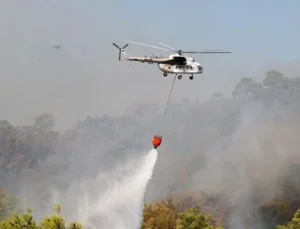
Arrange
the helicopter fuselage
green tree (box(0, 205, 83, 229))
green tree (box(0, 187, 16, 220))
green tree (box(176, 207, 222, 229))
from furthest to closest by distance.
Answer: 1. green tree (box(0, 187, 16, 220))
2. the helicopter fuselage
3. green tree (box(176, 207, 222, 229))
4. green tree (box(0, 205, 83, 229))

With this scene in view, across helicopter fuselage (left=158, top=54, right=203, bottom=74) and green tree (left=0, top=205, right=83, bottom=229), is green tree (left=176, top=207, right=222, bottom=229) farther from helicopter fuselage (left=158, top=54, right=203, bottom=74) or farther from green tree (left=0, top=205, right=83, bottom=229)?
A: green tree (left=0, top=205, right=83, bottom=229)

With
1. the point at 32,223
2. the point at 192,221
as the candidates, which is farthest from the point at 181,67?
the point at 32,223

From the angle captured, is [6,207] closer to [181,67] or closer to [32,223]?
[181,67]

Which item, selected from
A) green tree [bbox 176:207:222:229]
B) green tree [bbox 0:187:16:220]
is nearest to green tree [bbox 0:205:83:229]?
A: green tree [bbox 176:207:222:229]

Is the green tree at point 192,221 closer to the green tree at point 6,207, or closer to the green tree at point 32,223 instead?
the green tree at point 32,223

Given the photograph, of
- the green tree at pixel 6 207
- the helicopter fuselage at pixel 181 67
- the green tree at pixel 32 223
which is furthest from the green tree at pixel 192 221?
the green tree at pixel 6 207

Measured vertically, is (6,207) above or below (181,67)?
below

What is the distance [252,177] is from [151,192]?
25.4m

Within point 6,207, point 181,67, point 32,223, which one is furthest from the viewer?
point 6,207

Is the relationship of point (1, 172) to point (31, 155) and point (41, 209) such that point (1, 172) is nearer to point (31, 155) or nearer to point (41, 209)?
point (31, 155)

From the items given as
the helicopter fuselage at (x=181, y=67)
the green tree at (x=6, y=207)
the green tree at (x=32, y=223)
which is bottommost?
the green tree at (x=6, y=207)

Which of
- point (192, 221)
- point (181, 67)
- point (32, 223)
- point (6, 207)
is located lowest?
point (6, 207)

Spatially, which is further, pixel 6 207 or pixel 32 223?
pixel 6 207

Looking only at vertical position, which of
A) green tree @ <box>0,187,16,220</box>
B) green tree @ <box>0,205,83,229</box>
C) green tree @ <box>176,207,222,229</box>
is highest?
green tree @ <box>0,205,83,229</box>
